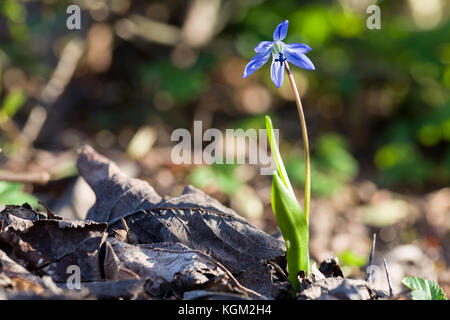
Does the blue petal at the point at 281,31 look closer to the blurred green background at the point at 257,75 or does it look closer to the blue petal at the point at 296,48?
the blue petal at the point at 296,48

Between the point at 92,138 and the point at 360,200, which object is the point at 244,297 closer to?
the point at 360,200

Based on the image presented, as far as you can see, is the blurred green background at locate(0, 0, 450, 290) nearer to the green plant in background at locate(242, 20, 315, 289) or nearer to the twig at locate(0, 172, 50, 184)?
the twig at locate(0, 172, 50, 184)

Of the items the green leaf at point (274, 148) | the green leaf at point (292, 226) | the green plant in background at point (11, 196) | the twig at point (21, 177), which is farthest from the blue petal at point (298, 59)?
the twig at point (21, 177)

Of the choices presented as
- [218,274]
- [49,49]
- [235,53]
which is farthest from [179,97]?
[218,274]

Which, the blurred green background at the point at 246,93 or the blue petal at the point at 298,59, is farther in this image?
the blurred green background at the point at 246,93

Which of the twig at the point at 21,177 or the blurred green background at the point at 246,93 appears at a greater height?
the blurred green background at the point at 246,93

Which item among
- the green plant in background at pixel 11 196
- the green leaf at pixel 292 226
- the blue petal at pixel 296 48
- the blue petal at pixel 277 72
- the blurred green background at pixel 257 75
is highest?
the blurred green background at pixel 257 75

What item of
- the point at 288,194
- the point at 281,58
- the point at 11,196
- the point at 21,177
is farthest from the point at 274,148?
the point at 21,177
